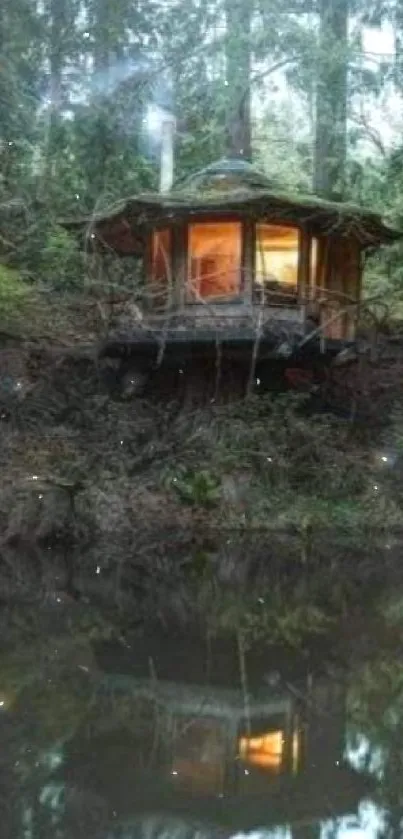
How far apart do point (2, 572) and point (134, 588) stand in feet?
5.55

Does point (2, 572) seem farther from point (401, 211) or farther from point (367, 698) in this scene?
point (401, 211)

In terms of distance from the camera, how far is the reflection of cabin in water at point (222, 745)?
15.8 ft

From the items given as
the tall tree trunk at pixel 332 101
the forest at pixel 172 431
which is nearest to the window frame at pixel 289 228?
the forest at pixel 172 431

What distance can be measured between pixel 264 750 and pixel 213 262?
10.4 meters

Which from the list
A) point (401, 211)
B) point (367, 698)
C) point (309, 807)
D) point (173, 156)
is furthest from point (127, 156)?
point (309, 807)

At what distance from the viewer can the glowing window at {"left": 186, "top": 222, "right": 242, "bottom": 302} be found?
1502 cm

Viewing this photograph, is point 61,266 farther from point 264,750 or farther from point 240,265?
point 264,750

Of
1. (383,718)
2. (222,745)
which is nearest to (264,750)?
(222,745)

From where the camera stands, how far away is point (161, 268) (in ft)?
51.2

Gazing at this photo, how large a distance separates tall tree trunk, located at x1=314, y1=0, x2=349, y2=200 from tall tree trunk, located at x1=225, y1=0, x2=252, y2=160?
133 centimetres

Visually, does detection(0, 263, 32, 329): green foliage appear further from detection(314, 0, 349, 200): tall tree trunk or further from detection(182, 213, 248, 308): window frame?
detection(314, 0, 349, 200): tall tree trunk

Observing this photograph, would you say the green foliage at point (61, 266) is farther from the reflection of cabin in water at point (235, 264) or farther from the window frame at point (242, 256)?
the window frame at point (242, 256)

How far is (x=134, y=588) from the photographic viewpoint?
10.9 meters

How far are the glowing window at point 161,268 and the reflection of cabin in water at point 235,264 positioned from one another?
0.01 meters
